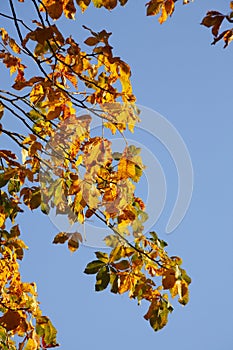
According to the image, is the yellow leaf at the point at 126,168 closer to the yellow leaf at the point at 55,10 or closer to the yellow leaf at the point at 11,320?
the yellow leaf at the point at 55,10

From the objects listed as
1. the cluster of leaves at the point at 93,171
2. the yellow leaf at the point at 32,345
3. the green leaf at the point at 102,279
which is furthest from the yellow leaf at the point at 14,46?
the yellow leaf at the point at 32,345

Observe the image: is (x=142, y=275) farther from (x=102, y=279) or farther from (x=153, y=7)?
(x=153, y=7)

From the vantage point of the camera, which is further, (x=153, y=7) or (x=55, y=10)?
(x=153, y=7)

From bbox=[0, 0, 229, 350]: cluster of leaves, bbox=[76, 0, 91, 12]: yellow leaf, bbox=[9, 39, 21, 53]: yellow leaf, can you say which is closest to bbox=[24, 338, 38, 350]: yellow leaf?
bbox=[0, 0, 229, 350]: cluster of leaves

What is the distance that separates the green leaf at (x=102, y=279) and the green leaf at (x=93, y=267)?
0.7 inches

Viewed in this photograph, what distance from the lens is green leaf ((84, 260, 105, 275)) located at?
2303mm

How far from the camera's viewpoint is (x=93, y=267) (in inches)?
91.7

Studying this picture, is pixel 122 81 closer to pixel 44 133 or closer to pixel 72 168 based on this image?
pixel 72 168

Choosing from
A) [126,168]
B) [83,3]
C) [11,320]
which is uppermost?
[83,3]

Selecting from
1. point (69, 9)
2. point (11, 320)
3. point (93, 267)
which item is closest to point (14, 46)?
point (69, 9)

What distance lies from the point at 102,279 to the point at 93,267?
6cm

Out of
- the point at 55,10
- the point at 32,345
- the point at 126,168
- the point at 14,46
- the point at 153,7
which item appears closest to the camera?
the point at 55,10

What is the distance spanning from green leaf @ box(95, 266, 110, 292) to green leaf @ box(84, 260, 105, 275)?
2 cm

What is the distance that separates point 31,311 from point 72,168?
28.1 inches
